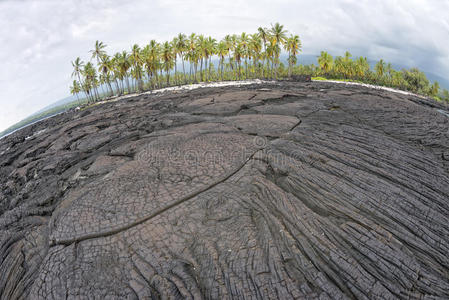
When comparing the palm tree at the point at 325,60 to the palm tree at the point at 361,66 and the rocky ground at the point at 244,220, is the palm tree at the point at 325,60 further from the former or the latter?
the rocky ground at the point at 244,220

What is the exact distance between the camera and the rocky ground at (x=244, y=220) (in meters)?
3.10

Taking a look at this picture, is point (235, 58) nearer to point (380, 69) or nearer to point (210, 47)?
point (210, 47)

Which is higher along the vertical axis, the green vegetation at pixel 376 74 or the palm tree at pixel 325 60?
the palm tree at pixel 325 60

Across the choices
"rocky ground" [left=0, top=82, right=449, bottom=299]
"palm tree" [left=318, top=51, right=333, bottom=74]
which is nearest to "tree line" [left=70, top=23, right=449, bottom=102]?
"palm tree" [left=318, top=51, right=333, bottom=74]

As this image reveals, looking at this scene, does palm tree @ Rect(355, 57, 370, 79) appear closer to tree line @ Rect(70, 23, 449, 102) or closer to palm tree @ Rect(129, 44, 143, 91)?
tree line @ Rect(70, 23, 449, 102)

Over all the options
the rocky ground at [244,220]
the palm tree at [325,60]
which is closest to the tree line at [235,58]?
the palm tree at [325,60]

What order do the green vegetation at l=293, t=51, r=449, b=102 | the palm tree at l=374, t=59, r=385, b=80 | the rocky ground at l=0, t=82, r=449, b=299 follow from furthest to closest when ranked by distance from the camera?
the palm tree at l=374, t=59, r=385, b=80
the green vegetation at l=293, t=51, r=449, b=102
the rocky ground at l=0, t=82, r=449, b=299

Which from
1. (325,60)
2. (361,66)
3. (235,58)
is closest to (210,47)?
(235,58)

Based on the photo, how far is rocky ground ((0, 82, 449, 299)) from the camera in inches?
122

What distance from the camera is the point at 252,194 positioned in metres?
4.43

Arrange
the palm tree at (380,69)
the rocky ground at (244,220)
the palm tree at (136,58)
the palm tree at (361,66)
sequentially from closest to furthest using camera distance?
the rocky ground at (244,220) < the palm tree at (136,58) < the palm tree at (380,69) < the palm tree at (361,66)

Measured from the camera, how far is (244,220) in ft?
12.6

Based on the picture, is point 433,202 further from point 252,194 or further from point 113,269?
point 113,269

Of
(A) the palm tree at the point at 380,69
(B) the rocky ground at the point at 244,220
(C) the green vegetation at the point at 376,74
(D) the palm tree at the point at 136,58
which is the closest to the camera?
(B) the rocky ground at the point at 244,220
